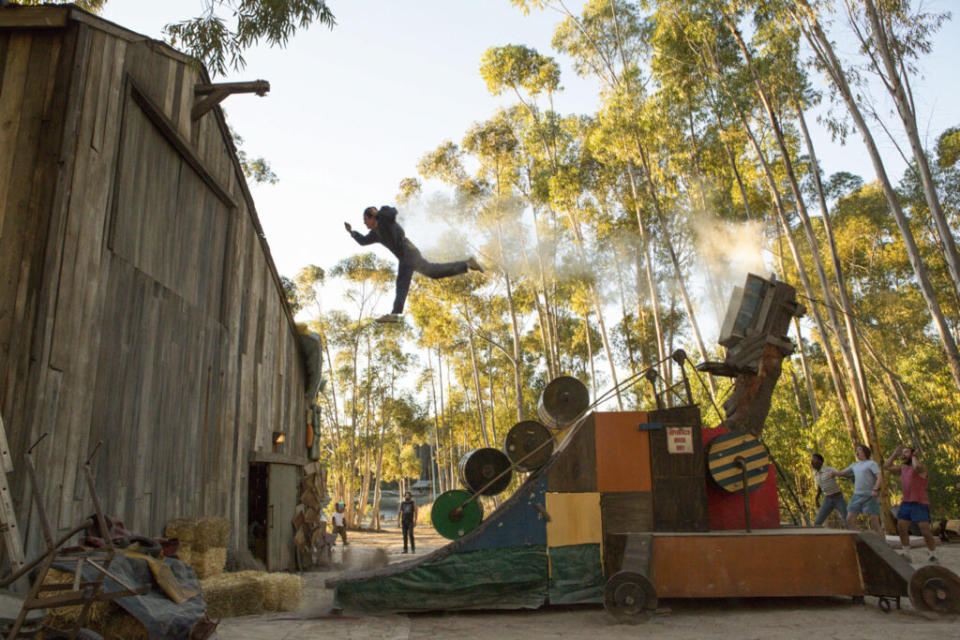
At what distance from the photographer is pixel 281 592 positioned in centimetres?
746

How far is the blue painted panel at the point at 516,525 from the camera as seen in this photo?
22.8 ft

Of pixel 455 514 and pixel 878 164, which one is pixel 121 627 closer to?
pixel 455 514

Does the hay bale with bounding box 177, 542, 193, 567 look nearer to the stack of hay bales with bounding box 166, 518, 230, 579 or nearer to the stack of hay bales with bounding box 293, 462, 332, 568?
the stack of hay bales with bounding box 166, 518, 230, 579

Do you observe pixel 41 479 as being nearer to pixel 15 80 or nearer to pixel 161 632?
pixel 161 632

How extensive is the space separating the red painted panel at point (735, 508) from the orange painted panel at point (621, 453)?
731 millimetres

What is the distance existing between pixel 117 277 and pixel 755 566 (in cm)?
696

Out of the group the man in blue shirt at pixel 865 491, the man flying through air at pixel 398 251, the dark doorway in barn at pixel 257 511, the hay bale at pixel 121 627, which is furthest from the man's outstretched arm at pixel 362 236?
the man in blue shirt at pixel 865 491

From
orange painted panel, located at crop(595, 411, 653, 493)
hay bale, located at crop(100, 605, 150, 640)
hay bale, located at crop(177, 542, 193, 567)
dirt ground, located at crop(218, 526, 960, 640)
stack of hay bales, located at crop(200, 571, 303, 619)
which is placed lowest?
dirt ground, located at crop(218, 526, 960, 640)

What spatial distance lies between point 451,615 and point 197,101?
7160 mm

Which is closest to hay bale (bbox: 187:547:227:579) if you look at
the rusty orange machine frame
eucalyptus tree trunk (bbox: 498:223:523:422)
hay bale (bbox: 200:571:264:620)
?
hay bale (bbox: 200:571:264:620)

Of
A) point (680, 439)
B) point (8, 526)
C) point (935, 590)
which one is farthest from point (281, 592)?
point (935, 590)

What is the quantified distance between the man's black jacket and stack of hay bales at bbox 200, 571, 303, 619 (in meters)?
3.95

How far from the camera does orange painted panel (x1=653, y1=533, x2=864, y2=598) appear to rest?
646 cm

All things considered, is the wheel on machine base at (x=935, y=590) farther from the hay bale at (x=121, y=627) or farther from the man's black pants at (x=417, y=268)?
the hay bale at (x=121, y=627)
